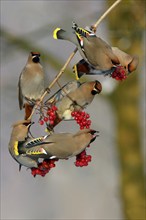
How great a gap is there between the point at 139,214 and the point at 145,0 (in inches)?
112

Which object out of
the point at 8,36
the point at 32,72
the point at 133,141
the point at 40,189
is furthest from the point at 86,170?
the point at 32,72

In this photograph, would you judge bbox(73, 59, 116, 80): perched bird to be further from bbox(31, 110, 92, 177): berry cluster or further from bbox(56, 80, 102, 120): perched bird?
bbox(31, 110, 92, 177): berry cluster

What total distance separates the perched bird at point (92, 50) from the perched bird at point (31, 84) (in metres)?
0.35

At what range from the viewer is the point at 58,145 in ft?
12.1

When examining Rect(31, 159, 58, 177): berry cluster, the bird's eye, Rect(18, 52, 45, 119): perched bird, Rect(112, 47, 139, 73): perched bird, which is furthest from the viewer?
the bird's eye

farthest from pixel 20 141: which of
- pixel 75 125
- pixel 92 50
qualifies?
pixel 75 125

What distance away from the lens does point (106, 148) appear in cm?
1425

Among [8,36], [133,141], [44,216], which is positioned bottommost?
[44,216]

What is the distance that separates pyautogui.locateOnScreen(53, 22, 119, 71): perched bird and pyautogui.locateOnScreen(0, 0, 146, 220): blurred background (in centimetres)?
56

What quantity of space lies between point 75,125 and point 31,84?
865cm

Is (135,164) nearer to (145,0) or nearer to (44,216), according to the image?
(145,0)

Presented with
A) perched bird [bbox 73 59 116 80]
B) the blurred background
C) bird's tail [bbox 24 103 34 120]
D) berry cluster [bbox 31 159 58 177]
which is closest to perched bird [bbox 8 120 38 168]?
berry cluster [bbox 31 159 58 177]

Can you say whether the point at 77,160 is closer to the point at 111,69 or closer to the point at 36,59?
the point at 111,69

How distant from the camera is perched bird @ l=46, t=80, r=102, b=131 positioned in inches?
150
